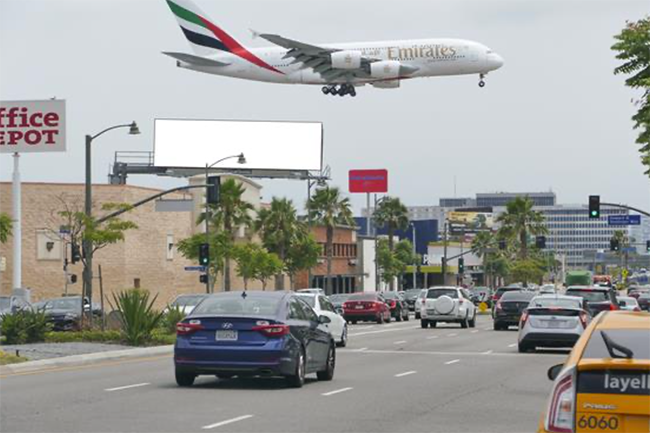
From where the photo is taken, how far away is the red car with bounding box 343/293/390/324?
58.2m

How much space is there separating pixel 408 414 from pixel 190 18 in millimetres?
79378

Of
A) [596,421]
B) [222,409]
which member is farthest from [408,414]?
[596,421]

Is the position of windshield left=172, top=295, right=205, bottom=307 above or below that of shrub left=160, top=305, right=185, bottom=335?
above

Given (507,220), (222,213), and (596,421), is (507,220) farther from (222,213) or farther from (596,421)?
(596,421)

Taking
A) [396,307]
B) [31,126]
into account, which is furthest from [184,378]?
[396,307]

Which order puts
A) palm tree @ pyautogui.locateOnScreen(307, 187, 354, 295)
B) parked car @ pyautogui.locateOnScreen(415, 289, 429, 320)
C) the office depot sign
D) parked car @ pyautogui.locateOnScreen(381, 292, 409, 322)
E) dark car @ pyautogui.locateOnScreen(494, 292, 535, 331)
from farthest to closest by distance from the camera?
palm tree @ pyautogui.locateOnScreen(307, 187, 354, 295), parked car @ pyautogui.locateOnScreen(381, 292, 409, 322), parked car @ pyautogui.locateOnScreen(415, 289, 429, 320), the office depot sign, dark car @ pyautogui.locateOnScreen(494, 292, 535, 331)

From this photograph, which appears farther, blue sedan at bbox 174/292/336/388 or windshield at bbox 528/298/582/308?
windshield at bbox 528/298/582/308

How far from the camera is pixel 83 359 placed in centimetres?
2772

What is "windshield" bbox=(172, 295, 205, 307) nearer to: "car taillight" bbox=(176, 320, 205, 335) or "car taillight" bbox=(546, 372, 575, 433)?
"car taillight" bbox=(176, 320, 205, 335)

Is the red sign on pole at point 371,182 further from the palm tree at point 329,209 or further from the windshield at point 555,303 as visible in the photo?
the windshield at point 555,303

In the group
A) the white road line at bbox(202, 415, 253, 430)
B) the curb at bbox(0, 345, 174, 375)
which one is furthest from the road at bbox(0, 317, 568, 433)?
the curb at bbox(0, 345, 174, 375)

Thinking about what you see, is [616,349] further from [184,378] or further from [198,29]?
[198,29]

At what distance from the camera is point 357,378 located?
23.0 metres

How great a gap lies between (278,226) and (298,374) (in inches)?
2918
